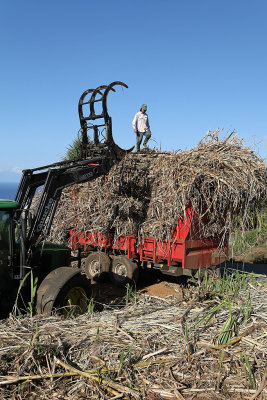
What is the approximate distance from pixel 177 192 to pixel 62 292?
11.5 ft

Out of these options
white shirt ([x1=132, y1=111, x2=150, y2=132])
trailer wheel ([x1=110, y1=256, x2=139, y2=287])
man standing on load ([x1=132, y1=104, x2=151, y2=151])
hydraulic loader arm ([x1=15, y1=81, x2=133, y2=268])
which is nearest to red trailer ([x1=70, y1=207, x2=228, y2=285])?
trailer wheel ([x1=110, y1=256, x2=139, y2=287])

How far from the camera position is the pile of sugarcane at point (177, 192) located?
7.56m

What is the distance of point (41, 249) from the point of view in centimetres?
624

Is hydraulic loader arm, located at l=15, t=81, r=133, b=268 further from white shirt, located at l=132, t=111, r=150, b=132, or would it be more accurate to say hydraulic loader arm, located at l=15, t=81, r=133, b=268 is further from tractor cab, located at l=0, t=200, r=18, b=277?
white shirt, located at l=132, t=111, r=150, b=132

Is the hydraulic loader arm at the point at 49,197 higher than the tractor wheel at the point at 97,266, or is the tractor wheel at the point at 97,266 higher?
the hydraulic loader arm at the point at 49,197

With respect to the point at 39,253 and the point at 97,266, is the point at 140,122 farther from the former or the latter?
the point at 39,253

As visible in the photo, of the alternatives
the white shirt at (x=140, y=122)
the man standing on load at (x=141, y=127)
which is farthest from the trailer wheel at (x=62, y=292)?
the white shirt at (x=140, y=122)

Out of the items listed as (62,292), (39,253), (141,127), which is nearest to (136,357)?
(62,292)

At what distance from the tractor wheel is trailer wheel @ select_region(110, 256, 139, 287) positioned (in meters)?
0.18

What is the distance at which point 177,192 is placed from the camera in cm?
776

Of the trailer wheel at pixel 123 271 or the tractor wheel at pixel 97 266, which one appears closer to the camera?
the trailer wheel at pixel 123 271

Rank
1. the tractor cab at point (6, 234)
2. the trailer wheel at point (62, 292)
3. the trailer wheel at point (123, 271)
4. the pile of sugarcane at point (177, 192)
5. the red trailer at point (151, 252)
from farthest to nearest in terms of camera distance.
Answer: the trailer wheel at point (123, 271), the red trailer at point (151, 252), the pile of sugarcane at point (177, 192), the trailer wheel at point (62, 292), the tractor cab at point (6, 234)

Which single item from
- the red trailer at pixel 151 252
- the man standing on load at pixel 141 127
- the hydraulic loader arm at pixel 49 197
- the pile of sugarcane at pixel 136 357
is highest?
the man standing on load at pixel 141 127

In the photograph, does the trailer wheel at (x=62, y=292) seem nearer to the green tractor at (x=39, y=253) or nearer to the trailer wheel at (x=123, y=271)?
the green tractor at (x=39, y=253)
